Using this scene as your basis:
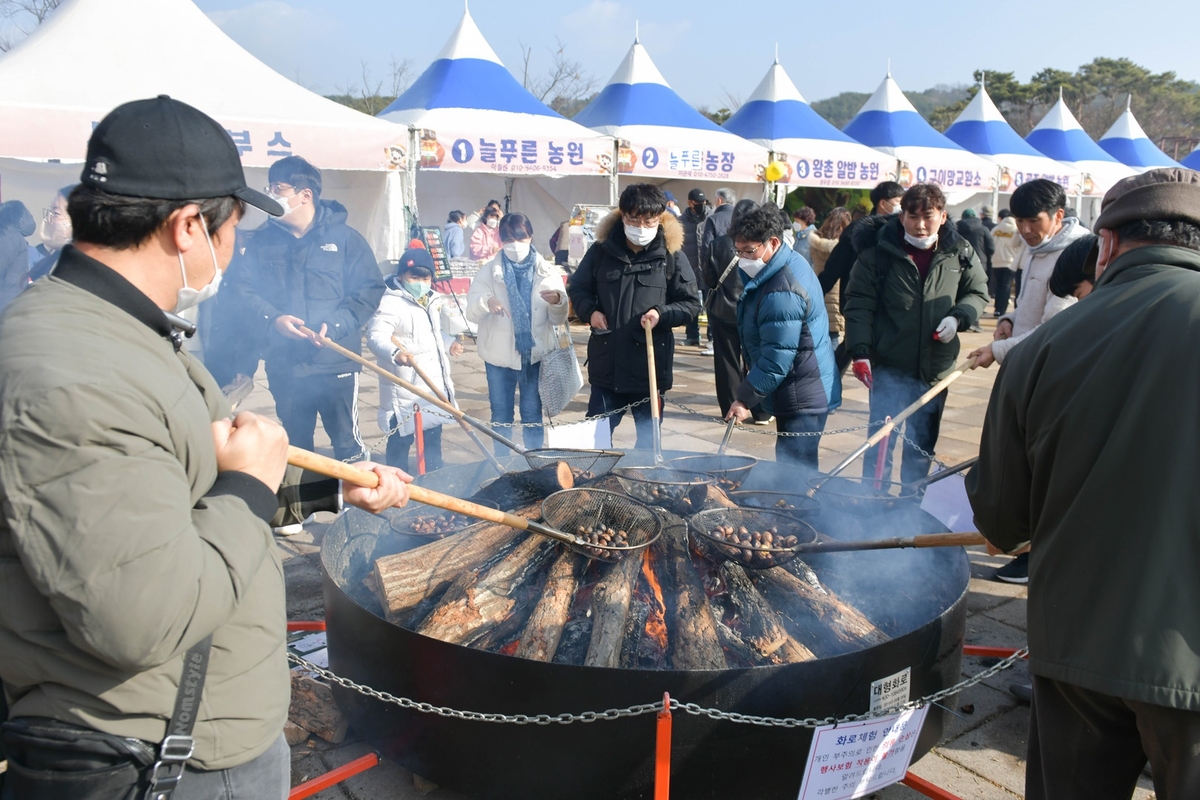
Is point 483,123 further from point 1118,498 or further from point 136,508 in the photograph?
point 136,508

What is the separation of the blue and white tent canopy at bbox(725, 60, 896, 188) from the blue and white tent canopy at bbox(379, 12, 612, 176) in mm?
4321

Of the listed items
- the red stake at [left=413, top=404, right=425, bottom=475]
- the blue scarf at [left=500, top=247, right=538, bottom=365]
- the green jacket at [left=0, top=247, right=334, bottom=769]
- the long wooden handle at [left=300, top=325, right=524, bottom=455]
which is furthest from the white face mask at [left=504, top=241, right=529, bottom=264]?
the green jacket at [left=0, top=247, right=334, bottom=769]

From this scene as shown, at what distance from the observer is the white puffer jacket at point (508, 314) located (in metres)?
6.19

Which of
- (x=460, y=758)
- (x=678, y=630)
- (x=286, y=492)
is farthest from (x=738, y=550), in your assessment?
(x=286, y=492)

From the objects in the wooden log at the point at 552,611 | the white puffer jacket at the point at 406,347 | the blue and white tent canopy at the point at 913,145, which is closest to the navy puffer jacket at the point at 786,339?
the wooden log at the point at 552,611

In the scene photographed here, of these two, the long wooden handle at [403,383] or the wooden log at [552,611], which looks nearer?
the wooden log at [552,611]

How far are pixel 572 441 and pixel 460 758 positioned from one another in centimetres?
292

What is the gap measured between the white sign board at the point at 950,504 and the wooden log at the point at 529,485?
2156mm

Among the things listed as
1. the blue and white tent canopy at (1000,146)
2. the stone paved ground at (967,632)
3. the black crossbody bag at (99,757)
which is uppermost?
the blue and white tent canopy at (1000,146)

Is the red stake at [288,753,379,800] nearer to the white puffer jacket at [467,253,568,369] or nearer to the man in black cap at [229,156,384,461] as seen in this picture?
the man in black cap at [229,156,384,461]

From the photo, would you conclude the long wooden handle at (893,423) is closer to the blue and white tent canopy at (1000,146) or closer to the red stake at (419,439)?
the red stake at (419,439)

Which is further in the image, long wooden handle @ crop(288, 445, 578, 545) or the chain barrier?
the chain barrier

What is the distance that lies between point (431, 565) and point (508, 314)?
114 inches

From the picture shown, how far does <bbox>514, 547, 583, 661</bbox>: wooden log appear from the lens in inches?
121
